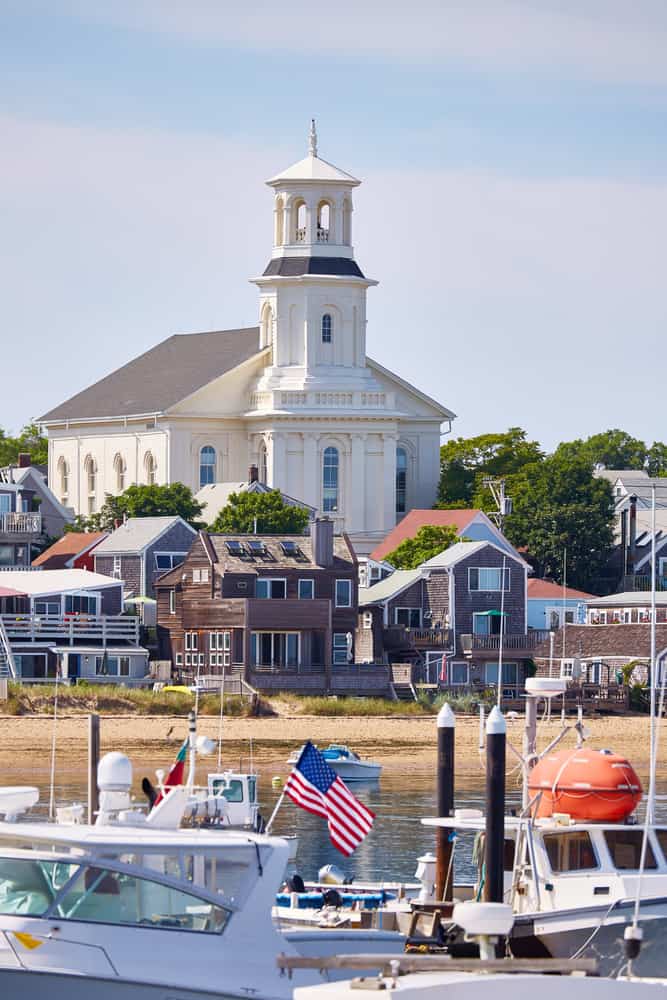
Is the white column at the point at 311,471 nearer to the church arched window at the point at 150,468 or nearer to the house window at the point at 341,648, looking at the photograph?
the church arched window at the point at 150,468

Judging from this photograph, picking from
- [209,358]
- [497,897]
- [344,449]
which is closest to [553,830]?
[497,897]

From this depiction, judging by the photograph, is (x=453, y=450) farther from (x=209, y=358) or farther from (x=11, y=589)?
(x=11, y=589)

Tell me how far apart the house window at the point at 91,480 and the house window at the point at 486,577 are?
161 feet

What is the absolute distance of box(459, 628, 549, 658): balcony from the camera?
288ft

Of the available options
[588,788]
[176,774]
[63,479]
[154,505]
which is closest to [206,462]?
[63,479]

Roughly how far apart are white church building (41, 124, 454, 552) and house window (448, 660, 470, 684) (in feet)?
118

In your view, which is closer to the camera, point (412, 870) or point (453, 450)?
point (412, 870)

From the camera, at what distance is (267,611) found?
270 feet

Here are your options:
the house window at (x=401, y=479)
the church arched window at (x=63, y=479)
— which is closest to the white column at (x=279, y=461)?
the house window at (x=401, y=479)

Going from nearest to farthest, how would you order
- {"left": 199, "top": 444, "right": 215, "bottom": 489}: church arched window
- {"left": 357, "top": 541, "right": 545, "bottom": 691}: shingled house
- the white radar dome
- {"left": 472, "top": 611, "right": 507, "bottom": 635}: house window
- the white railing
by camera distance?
the white radar dome
the white railing
{"left": 357, "top": 541, "right": 545, "bottom": 691}: shingled house
{"left": 472, "top": 611, "right": 507, "bottom": 635}: house window
{"left": 199, "top": 444, "right": 215, "bottom": 489}: church arched window

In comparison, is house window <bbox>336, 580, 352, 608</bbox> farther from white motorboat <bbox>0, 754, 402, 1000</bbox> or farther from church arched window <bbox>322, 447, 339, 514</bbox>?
white motorboat <bbox>0, 754, 402, 1000</bbox>

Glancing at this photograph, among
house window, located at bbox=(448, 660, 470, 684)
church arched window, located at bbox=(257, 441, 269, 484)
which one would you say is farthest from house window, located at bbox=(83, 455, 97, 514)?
house window, located at bbox=(448, 660, 470, 684)

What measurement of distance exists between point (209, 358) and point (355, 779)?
73.1 meters

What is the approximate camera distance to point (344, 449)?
126m
